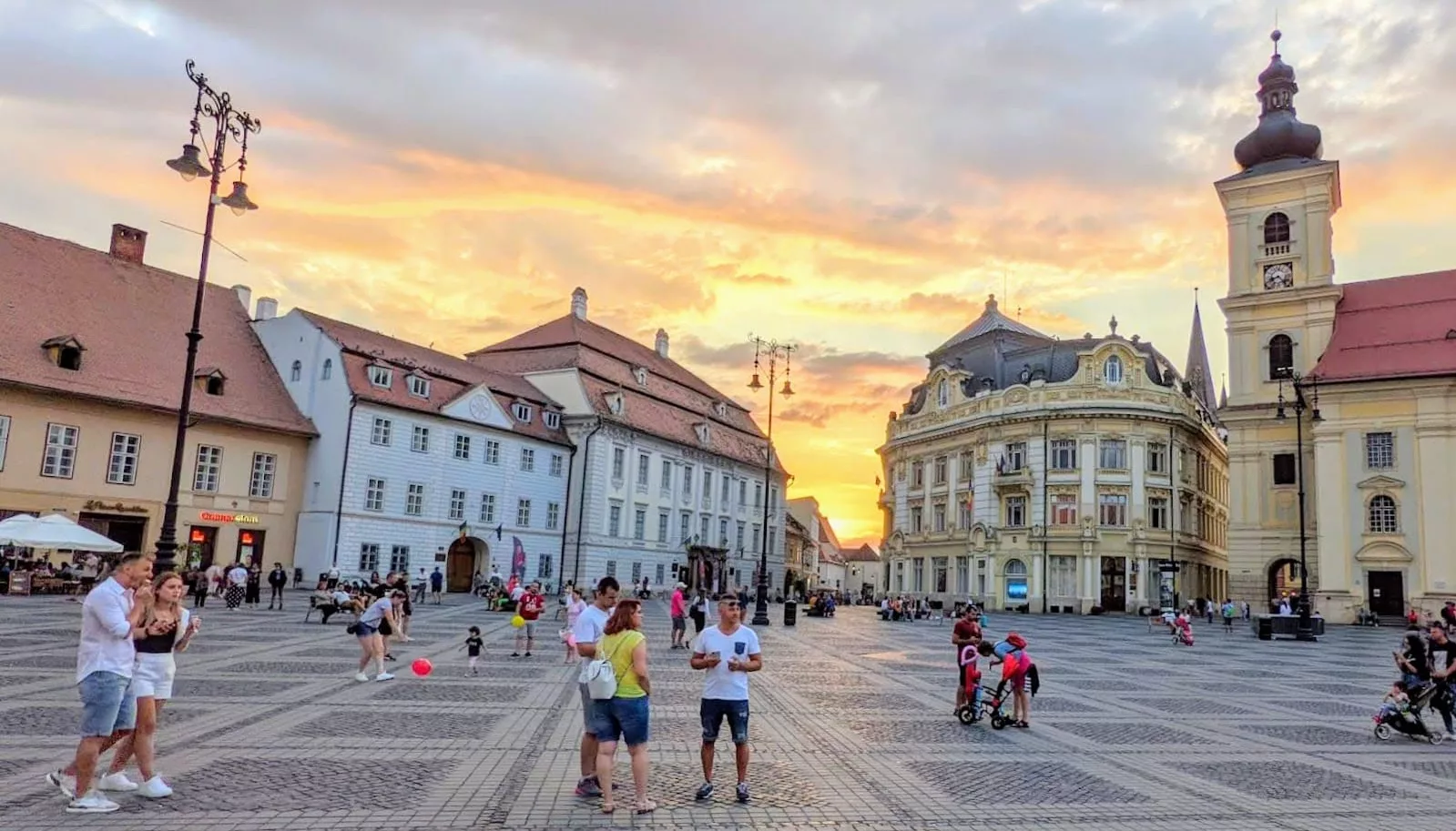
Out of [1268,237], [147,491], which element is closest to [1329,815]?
[147,491]

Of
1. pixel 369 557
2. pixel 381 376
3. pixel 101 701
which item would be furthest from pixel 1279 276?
pixel 101 701

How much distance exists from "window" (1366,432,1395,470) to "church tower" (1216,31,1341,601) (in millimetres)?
4731

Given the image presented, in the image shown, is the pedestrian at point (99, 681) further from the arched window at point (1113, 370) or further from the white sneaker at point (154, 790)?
the arched window at point (1113, 370)

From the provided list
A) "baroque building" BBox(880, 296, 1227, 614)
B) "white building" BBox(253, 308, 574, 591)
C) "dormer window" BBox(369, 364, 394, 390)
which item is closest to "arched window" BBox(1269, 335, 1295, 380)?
"baroque building" BBox(880, 296, 1227, 614)

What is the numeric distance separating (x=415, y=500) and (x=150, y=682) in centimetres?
4179

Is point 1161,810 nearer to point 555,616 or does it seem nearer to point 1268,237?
point 555,616

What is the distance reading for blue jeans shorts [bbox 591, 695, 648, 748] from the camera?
7855mm

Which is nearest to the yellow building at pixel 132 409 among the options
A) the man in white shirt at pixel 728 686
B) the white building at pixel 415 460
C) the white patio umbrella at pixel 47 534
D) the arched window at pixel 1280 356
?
the white building at pixel 415 460

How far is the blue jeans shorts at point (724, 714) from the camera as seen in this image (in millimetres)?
8430

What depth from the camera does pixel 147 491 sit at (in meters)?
39.1

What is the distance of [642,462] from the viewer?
61.3 meters

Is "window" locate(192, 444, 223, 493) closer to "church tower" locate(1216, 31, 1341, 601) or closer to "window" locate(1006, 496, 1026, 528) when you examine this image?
"window" locate(1006, 496, 1026, 528)

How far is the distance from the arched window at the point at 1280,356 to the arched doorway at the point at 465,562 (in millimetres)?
43793

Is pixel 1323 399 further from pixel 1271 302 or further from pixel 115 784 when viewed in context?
pixel 115 784
